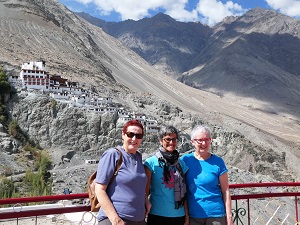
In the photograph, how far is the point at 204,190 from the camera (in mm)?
4059

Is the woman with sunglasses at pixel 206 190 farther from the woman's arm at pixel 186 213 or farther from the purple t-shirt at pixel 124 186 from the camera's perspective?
the purple t-shirt at pixel 124 186

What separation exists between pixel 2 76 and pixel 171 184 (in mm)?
36162

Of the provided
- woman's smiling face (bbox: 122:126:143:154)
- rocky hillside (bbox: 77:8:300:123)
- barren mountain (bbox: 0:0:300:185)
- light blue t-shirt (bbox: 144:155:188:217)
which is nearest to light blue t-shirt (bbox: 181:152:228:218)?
light blue t-shirt (bbox: 144:155:188:217)

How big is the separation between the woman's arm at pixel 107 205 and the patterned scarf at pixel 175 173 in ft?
2.40

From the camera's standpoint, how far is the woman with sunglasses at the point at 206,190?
4.01 meters

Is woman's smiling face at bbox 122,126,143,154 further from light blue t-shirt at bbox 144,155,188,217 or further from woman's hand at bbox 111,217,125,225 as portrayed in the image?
woman's hand at bbox 111,217,125,225

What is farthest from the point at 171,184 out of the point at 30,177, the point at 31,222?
the point at 30,177

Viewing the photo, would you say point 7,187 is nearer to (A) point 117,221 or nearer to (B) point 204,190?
(B) point 204,190

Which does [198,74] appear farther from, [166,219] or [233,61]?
[166,219]

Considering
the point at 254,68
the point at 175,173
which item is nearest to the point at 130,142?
the point at 175,173

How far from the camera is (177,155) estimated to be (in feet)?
13.3

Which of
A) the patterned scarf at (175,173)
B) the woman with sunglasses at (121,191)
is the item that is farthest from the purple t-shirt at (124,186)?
the patterned scarf at (175,173)

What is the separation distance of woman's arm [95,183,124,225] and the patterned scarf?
73cm

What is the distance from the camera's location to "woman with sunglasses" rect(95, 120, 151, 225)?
11.3 feet
